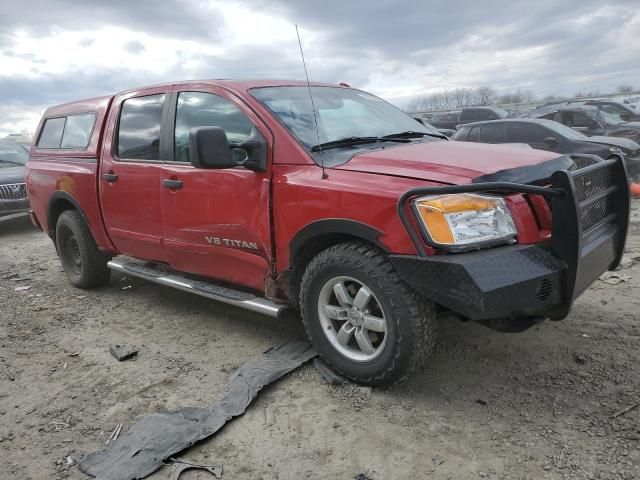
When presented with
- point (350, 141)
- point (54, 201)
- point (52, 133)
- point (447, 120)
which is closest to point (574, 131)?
point (447, 120)

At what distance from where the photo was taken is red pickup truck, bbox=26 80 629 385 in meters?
2.49

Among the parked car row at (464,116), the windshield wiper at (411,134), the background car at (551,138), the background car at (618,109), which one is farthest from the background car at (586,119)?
Answer: the windshield wiper at (411,134)

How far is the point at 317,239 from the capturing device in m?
3.08

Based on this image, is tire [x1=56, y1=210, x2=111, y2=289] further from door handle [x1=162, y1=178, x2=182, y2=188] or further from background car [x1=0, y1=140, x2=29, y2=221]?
background car [x1=0, y1=140, x2=29, y2=221]

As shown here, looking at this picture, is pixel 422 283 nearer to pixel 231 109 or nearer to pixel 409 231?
pixel 409 231

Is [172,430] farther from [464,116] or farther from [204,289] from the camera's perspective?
[464,116]

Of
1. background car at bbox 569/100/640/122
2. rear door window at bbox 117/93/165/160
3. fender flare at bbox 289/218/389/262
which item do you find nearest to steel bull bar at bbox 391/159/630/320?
fender flare at bbox 289/218/389/262

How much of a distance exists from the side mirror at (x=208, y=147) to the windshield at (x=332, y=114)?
44 centimetres

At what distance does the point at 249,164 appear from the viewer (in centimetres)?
321

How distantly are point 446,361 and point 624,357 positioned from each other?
1051mm

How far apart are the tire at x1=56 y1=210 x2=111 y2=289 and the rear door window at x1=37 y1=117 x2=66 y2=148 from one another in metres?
0.76

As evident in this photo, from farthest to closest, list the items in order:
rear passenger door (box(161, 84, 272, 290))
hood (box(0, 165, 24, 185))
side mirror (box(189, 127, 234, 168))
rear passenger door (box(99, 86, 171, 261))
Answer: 1. hood (box(0, 165, 24, 185))
2. rear passenger door (box(99, 86, 171, 261))
3. rear passenger door (box(161, 84, 272, 290))
4. side mirror (box(189, 127, 234, 168))

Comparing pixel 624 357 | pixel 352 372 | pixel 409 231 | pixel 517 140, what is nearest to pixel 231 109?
pixel 409 231

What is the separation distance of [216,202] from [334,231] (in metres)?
0.99
